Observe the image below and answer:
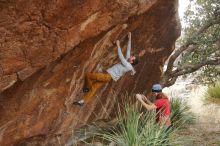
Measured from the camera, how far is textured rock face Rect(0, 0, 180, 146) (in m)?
6.61

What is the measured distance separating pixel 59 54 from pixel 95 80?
6.40 feet

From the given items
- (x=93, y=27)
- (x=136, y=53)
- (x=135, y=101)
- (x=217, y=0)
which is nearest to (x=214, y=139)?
(x=135, y=101)

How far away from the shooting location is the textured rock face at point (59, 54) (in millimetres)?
6605

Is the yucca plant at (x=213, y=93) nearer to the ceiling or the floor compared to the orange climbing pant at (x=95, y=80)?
nearer to the floor

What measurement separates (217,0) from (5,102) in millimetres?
8296

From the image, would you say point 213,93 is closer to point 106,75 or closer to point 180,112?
point 180,112

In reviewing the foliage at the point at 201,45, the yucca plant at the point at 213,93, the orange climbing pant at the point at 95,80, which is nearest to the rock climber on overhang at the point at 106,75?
the orange climbing pant at the point at 95,80

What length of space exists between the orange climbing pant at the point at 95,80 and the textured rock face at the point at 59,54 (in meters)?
0.16

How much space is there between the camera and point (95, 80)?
9.10m

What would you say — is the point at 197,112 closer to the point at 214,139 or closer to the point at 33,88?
the point at 214,139

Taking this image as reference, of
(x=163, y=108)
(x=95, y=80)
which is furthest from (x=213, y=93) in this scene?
(x=163, y=108)

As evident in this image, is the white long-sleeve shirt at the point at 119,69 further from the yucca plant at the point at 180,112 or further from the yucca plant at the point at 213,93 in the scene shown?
the yucca plant at the point at 213,93

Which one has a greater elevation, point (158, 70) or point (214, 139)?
point (158, 70)

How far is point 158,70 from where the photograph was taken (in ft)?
39.7
